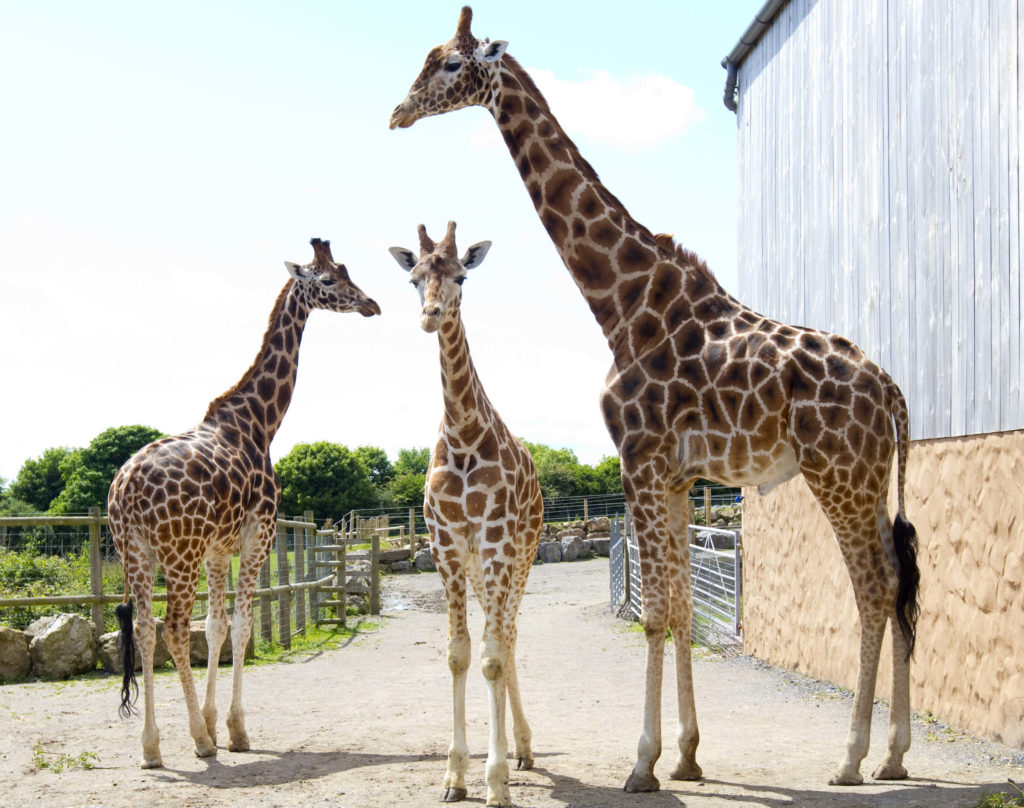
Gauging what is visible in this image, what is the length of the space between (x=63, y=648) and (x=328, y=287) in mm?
5820

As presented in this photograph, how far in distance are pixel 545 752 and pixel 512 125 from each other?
4.44 m

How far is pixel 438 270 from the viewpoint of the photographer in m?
6.07

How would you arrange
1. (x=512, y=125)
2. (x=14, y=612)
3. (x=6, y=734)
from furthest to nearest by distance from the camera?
1. (x=14, y=612)
2. (x=6, y=734)
3. (x=512, y=125)

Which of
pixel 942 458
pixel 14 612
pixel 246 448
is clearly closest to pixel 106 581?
pixel 14 612

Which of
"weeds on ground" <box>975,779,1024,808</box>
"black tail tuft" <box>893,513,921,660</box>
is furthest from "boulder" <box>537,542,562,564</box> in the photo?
"weeds on ground" <box>975,779,1024,808</box>

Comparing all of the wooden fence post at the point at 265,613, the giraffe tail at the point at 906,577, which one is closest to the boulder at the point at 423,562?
the wooden fence post at the point at 265,613

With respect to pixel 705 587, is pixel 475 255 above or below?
above

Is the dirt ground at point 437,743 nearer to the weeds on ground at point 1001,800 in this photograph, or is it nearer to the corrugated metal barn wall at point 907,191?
the weeds on ground at point 1001,800

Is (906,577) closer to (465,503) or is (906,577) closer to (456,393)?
(465,503)

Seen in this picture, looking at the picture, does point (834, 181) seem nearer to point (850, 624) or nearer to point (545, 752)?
point (850, 624)

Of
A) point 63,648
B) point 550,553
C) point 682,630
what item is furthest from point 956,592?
point 550,553

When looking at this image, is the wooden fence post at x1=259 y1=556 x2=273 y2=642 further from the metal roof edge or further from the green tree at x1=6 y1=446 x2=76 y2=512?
the green tree at x1=6 y1=446 x2=76 y2=512

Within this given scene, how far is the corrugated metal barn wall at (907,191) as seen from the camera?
24.4 feet

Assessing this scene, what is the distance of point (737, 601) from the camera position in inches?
515
